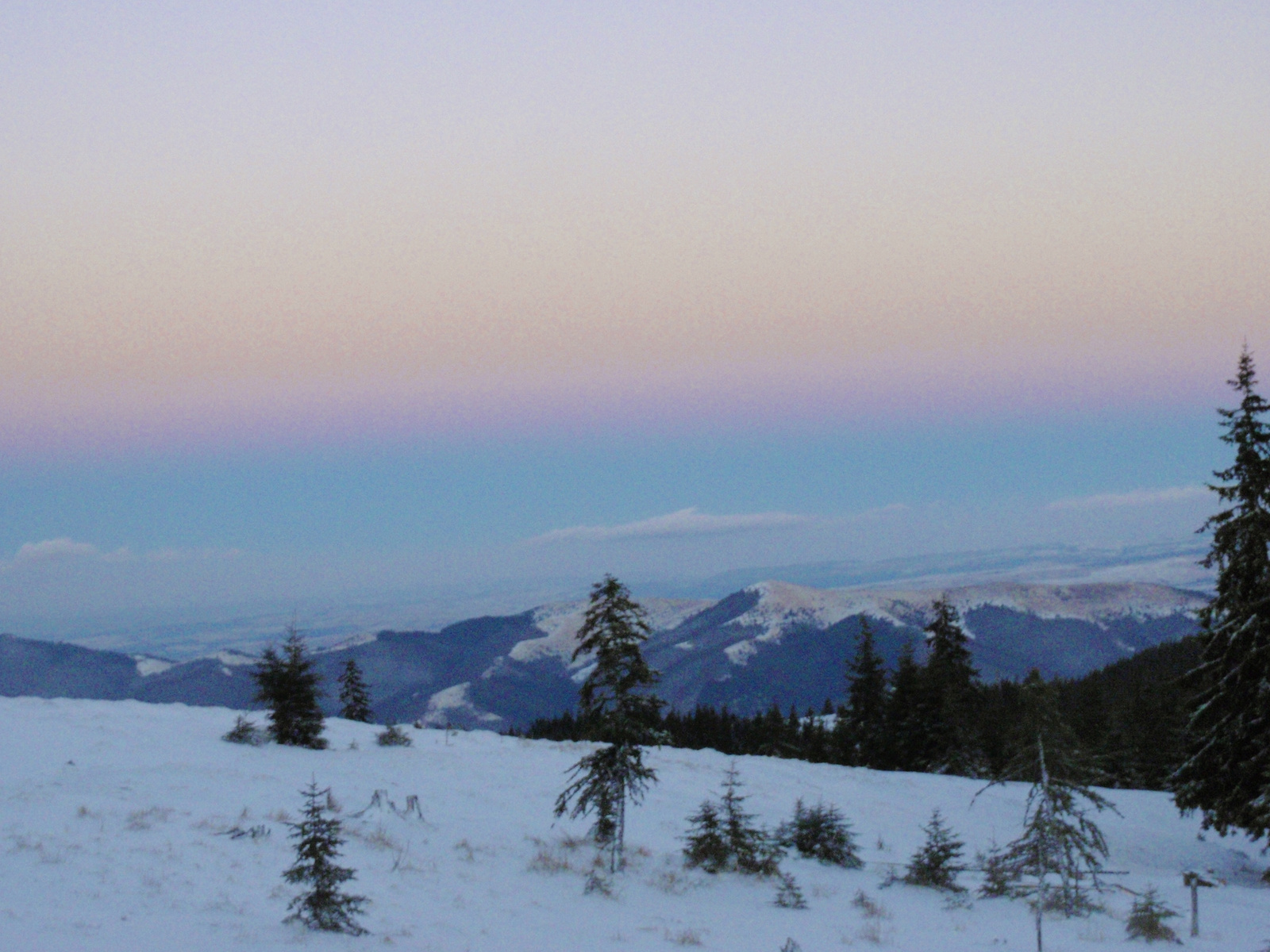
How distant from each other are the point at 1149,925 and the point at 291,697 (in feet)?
90.7

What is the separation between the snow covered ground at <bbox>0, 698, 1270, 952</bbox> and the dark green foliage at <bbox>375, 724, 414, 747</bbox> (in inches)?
23.8

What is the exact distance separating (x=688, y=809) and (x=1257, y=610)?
60.0ft

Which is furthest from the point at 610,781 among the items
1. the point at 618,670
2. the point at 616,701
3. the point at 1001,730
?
the point at 1001,730

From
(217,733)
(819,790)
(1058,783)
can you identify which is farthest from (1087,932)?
(217,733)

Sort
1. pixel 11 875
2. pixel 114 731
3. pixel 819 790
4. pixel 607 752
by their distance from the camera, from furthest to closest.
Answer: pixel 819 790
pixel 114 731
pixel 607 752
pixel 11 875

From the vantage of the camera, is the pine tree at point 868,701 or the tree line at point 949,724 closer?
the tree line at point 949,724

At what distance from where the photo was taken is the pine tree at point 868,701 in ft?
177

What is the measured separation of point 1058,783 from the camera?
16.2m

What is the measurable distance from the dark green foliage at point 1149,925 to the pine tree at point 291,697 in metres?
25.8

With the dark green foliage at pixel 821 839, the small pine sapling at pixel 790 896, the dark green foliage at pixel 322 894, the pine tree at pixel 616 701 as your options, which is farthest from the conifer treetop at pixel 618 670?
the dark green foliage at pixel 322 894

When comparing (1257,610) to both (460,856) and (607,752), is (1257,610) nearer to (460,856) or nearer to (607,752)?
(607,752)

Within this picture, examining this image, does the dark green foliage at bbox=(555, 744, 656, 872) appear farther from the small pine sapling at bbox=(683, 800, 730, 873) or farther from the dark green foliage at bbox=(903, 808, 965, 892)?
the dark green foliage at bbox=(903, 808, 965, 892)

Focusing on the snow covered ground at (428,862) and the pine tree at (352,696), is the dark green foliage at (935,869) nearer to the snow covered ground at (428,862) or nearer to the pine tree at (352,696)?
the snow covered ground at (428,862)

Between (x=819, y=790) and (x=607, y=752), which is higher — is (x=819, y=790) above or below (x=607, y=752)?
below
